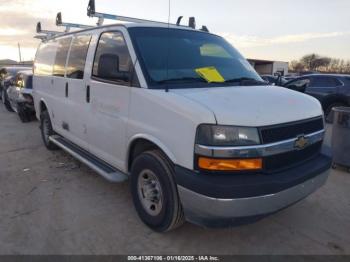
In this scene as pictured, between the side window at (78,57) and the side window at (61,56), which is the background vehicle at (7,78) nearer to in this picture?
the side window at (61,56)

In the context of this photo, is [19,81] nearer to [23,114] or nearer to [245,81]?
[23,114]

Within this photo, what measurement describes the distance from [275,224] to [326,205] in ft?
3.15

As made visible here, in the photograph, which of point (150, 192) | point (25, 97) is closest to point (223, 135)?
point (150, 192)

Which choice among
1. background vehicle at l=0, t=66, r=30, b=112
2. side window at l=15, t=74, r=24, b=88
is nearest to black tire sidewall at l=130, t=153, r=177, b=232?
side window at l=15, t=74, r=24, b=88

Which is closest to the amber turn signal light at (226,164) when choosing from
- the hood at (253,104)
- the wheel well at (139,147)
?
the hood at (253,104)

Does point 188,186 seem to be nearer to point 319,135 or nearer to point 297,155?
point 297,155

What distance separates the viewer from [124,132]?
3672mm

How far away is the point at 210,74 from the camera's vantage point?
3.71 metres

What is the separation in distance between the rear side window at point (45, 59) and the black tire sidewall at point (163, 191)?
Result: 335cm

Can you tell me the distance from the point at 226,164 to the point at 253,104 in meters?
0.62

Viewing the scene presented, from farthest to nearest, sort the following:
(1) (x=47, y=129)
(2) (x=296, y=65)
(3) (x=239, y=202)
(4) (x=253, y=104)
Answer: (2) (x=296, y=65), (1) (x=47, y=129), (4) (x=253, y=104), (3) (x=239, y=202)

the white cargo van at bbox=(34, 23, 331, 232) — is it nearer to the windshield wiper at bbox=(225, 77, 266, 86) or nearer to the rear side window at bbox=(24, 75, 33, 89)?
the windshield wiper at bbox=(225, 77, 266, 86)

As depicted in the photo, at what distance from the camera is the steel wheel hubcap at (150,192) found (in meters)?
3.37

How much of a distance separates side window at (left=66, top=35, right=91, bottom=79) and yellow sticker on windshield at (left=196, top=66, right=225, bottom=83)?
1.77m
